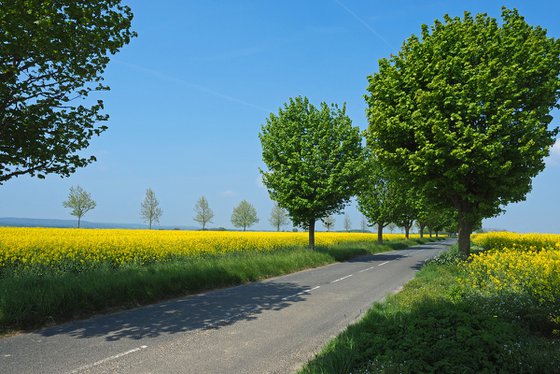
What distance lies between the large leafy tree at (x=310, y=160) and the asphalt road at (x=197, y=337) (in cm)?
1383

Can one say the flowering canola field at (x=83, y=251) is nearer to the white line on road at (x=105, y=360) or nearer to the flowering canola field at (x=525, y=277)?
the white line on road at (x=105, y=360)

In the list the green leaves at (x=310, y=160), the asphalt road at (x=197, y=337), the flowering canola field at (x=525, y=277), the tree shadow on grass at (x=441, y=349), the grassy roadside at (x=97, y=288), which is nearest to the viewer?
the tree shadow on grass at (x=441, y=349)

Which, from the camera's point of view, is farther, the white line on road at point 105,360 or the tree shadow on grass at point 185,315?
the tree shadow on grass at point 185,315

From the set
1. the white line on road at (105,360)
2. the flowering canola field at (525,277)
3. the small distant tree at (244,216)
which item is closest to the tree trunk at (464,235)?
the flowering canola field at (525,277)

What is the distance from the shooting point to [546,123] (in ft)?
52.0

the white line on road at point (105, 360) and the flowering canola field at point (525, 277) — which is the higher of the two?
the flowering canola field at point (525, 277)

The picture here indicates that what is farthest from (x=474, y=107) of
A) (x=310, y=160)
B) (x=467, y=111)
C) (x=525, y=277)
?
(x=310, y=160)

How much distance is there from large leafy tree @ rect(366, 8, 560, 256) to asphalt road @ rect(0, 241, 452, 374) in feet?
25.4

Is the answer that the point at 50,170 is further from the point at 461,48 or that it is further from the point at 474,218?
the point at 474,218

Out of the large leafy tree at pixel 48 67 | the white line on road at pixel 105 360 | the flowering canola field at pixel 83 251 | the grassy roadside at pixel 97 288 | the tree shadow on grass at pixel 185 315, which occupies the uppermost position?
the large leafy tree at pixel 48 67

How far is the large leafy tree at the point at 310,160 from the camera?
25188 mm

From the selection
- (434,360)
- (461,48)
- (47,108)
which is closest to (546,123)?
(461,48)

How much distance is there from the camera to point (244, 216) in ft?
335

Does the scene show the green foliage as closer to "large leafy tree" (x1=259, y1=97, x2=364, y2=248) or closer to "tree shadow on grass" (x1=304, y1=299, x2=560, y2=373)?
"tree shadow on grass" (x1=304, y1=299, x2=560, y2=373)
